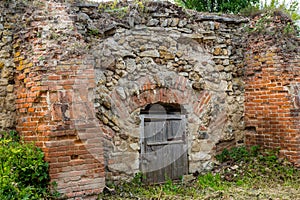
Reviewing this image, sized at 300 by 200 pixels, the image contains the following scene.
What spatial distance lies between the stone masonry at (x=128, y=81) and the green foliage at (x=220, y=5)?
3530 mm

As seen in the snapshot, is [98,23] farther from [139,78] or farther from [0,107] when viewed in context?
[0,107]

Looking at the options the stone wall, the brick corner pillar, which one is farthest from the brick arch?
the brick corner pillar

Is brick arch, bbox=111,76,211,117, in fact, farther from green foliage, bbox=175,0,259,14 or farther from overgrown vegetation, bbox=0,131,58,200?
green foliage, bbox=175,0,259,14

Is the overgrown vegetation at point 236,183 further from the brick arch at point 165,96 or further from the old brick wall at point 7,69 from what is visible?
the old brick wall at point 7,69

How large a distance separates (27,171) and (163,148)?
8.74 ft

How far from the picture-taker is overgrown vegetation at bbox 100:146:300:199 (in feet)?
19.0

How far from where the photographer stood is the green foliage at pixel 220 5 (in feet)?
36.5

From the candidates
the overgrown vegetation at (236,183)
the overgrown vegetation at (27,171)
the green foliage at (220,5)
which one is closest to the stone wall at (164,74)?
the overgrown vegetation at (236,183)

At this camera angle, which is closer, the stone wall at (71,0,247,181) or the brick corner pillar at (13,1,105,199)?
the brick corner pillar at (13,1,105,199)

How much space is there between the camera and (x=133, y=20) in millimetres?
6566

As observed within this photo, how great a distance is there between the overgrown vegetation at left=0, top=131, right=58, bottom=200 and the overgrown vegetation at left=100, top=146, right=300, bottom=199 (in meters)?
0.88

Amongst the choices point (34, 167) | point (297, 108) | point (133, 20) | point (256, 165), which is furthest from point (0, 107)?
point (297, 108)

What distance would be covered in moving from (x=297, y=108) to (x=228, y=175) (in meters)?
1.83

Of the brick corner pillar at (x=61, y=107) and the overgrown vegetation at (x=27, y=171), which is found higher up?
the brick corner pillar at (x=61, y=107)
